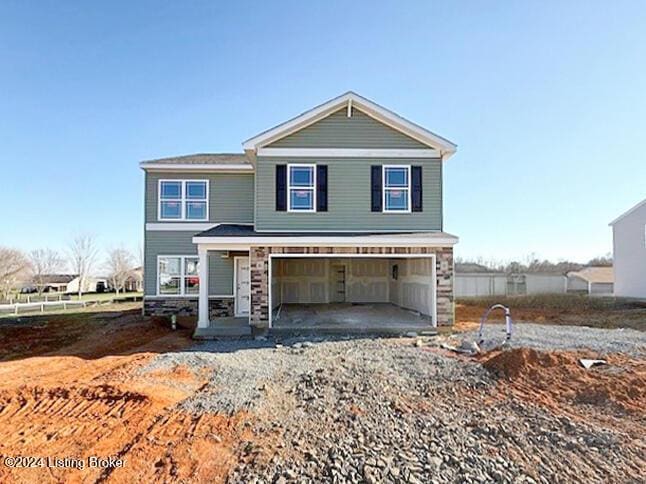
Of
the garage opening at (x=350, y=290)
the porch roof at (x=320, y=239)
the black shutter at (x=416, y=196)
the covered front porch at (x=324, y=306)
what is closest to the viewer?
the porch roof at (x=320, y=239)

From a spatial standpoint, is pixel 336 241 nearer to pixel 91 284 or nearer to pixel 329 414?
pixel 329 414

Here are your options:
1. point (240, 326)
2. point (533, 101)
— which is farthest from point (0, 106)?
point (533, 101)

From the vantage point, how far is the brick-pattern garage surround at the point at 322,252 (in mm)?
11609

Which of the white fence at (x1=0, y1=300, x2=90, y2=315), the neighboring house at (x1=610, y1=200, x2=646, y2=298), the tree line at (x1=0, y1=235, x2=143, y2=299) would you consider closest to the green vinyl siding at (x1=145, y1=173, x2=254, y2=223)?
the white fence at (x1=0, y1=300, x2=90, y2=315)

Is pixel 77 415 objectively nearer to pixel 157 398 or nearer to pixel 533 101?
pixel 157 398

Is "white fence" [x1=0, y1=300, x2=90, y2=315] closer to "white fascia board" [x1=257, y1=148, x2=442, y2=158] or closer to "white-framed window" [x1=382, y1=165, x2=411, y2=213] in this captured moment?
"white fascia board" [x1=257, y1=148, x2=442, y2=158]

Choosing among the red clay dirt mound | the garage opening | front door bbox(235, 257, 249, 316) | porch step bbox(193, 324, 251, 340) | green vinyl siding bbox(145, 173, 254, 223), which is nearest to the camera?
the red clay dirt mound

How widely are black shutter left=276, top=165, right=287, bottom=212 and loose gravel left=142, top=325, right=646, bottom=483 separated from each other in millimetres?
5204

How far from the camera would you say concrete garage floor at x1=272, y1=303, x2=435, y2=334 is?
457 inches

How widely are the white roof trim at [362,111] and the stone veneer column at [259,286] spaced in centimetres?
336

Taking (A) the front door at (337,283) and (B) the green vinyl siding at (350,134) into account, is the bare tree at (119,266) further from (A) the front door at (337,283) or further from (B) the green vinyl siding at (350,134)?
(B) the green vinyl siding at (350,134)

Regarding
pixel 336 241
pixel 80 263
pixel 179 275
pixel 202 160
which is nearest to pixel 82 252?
pixel 80 263

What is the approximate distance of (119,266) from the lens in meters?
49.4

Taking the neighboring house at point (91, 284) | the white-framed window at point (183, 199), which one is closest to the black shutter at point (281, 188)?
the white-framed window at point (183, 199)
